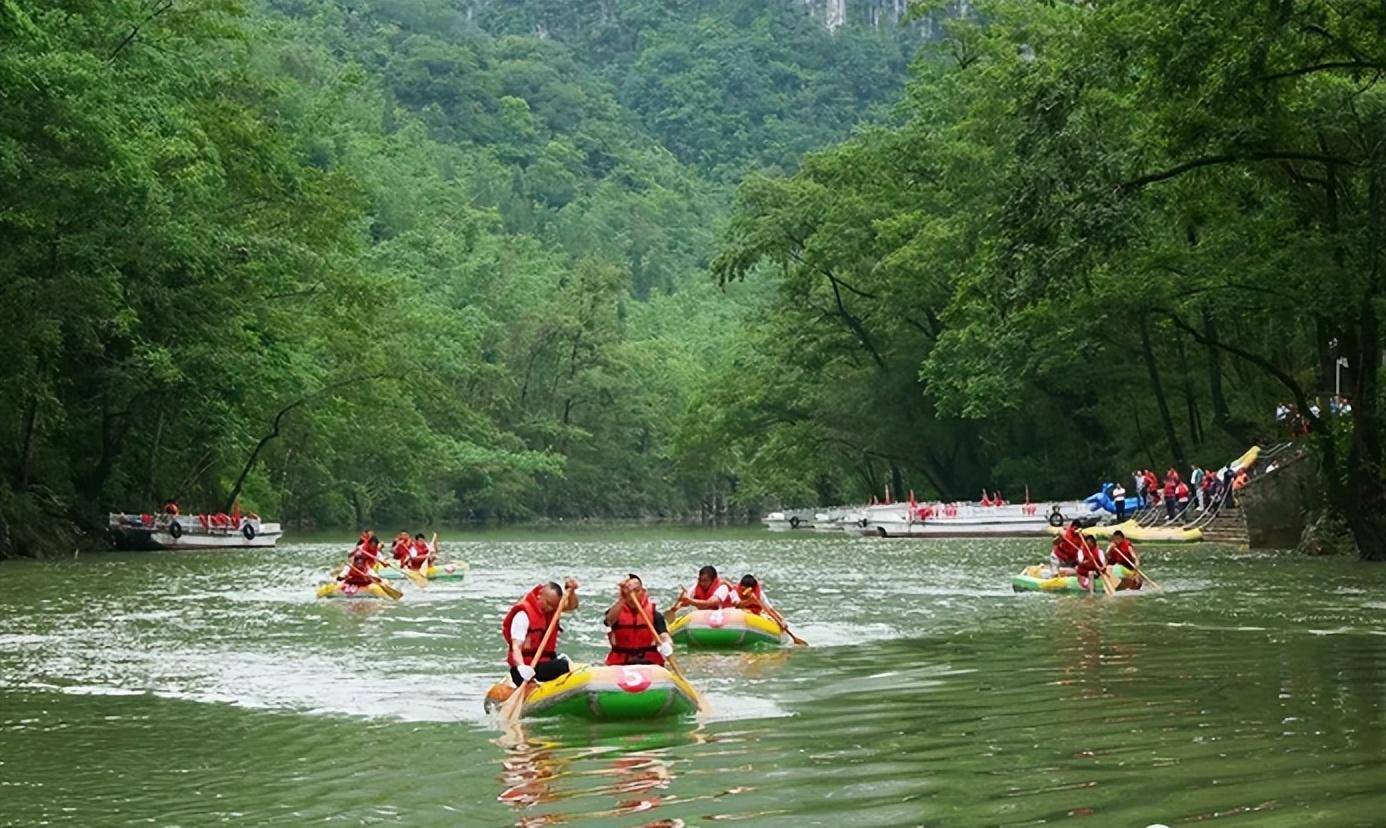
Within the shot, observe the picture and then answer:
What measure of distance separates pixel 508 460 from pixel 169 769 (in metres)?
82.1

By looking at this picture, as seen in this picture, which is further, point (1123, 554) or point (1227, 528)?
point (1227, 528)

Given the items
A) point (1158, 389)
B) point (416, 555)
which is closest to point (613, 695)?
point (416, 555)

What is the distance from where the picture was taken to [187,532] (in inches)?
2168

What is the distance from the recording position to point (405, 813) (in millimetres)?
11281

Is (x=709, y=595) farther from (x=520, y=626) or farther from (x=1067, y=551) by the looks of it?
(x=1067, y=551)

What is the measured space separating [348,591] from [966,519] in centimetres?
3181

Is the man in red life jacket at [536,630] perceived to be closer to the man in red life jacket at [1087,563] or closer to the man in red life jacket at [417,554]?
the man in red life jacket at [1087,563]

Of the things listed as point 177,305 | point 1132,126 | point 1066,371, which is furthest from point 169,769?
point 1066,371

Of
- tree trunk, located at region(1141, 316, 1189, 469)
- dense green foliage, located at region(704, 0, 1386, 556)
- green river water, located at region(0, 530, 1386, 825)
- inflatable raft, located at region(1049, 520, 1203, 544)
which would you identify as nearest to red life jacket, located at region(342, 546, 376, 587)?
green river water, located at region(0, 530, 1386, 825)

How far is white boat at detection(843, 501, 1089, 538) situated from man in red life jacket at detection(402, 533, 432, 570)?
76.6 feet

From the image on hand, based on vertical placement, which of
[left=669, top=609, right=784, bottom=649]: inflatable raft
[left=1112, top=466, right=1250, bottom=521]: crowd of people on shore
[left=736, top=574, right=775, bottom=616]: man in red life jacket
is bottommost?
[left=669, top=609, right=784, bottom=649]: inflatable raft

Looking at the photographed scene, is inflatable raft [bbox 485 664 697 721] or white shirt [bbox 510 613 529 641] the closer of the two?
inflatable raft [bbox 485 664 697 721]

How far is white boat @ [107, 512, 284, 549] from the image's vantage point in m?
52.5

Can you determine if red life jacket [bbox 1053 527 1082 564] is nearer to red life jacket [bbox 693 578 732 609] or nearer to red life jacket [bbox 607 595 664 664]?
red life jacket [bbox 693 578 732 609]
